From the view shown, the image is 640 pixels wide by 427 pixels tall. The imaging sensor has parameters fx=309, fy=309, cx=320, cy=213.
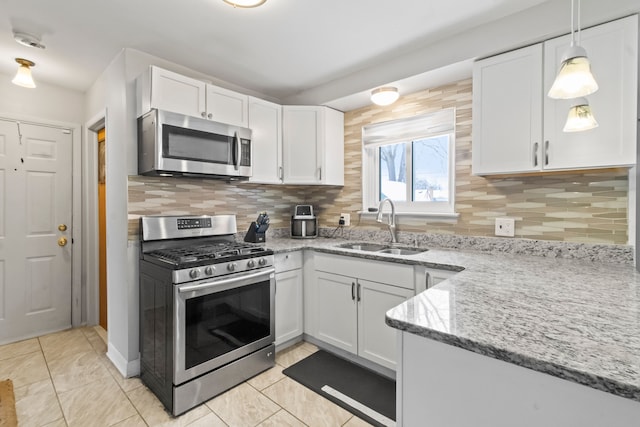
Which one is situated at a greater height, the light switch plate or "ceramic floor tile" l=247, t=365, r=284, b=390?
the light switch plate

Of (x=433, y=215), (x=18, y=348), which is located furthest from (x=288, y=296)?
(x=18, y=348)

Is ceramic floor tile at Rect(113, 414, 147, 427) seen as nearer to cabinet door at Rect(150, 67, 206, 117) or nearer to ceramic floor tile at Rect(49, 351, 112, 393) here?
ceramic floor tile at Rect(49, 351, 112, 393)

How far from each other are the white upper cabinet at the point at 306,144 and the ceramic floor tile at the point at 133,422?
6.68 feet

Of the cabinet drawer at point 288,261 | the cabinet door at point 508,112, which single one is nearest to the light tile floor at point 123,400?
the cabinet drawer at point 288,261

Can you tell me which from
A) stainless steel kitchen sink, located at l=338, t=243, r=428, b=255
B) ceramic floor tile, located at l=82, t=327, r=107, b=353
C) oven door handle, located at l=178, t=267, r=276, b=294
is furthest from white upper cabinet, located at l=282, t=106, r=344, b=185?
ceramic floor tile, located at l=82, t=327, r=107, b=353

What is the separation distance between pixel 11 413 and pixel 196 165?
1.81 metres

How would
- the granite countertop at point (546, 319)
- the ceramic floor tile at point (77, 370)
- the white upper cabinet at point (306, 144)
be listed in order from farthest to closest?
the white upper cabinet at point (306, 144)
the ceramic floor tile at point (77, 370)
the granite countertop at point (546, 319)

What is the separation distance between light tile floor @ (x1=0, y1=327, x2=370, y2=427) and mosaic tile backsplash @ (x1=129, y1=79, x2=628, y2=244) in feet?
3.44

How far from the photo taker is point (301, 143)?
2996 millimetres

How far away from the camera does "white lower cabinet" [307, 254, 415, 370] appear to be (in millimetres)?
2090

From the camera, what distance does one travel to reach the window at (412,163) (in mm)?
2551

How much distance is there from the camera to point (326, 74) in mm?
2719

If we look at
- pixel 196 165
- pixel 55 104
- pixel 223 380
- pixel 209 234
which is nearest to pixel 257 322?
pixel 223 380

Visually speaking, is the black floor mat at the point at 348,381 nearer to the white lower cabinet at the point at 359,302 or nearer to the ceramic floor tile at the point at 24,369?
the white lower cabinet at the point at 359,302
